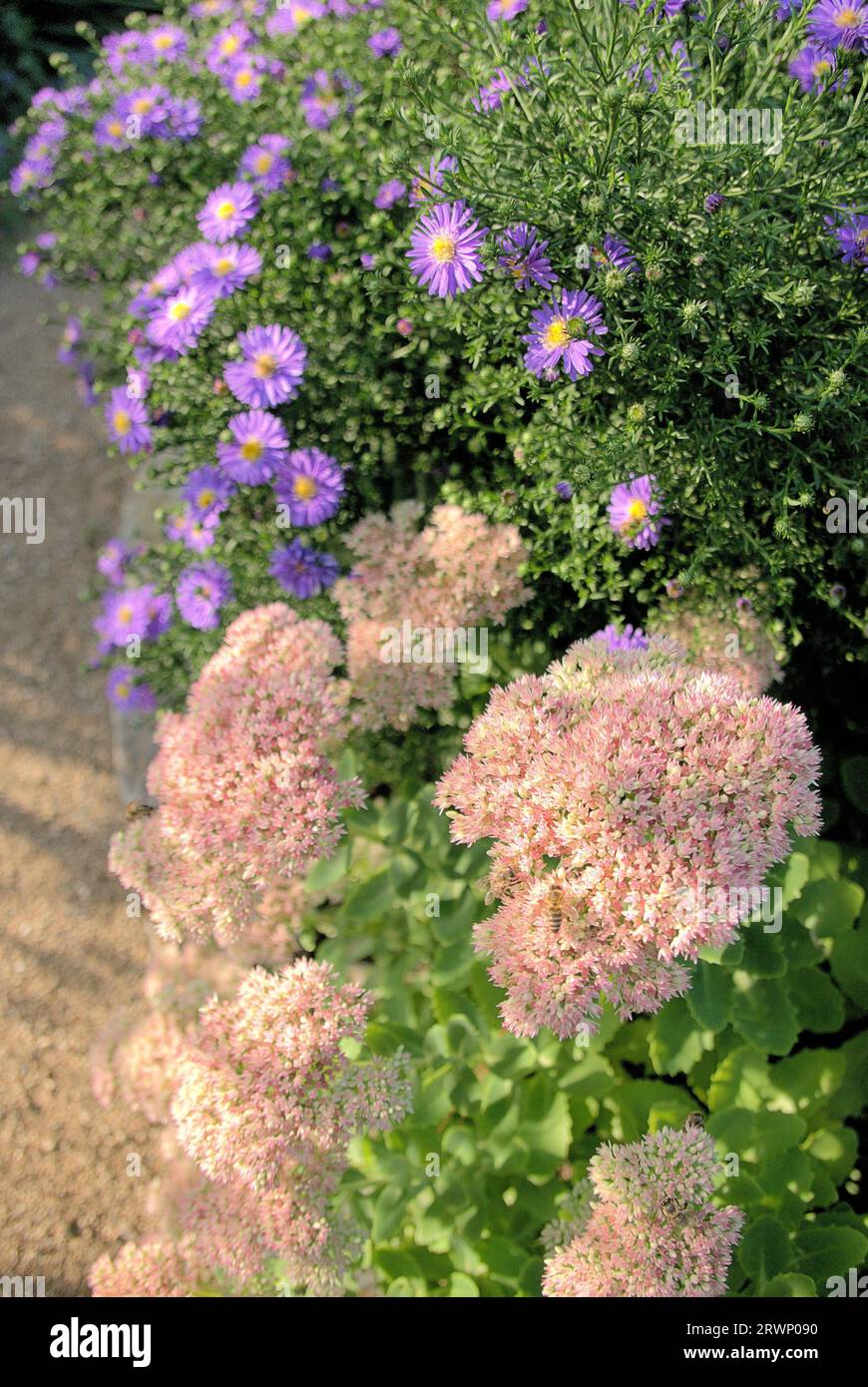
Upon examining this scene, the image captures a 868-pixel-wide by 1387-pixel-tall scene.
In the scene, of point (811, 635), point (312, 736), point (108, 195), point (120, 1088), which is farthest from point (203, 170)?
point (120, 1088)

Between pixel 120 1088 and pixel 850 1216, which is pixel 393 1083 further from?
pixel 850 1216

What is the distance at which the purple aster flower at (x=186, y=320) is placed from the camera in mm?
2422

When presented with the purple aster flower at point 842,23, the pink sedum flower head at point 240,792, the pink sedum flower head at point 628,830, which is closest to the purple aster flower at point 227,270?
the pink sedum flower head at point 240,792

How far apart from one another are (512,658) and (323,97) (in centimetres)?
148

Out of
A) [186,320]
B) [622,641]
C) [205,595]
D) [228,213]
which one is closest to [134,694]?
[205,595]

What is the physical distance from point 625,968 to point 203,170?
2470mm

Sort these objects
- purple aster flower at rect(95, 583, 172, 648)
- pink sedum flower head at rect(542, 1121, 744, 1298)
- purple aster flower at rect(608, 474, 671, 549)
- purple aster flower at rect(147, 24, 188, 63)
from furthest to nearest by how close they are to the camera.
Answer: purple aster flower at rect(147, 24, 188, 63) → purple aster flower at rect(95, 583, 172, 648) → purple aster flower at rect(608, 474, 671, 549) → pink sedum flower head at rect(542, 1121, 744, 1298)

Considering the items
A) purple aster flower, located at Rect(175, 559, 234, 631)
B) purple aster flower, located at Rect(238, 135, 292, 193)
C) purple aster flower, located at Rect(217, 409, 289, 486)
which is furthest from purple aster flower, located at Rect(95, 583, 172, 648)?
purple aster flower, located at Rect(238, 135, 292, 193)

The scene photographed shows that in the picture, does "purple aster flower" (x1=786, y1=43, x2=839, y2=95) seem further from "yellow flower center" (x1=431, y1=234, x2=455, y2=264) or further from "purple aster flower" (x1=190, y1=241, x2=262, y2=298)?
"purple aster flower" (x1=190, y1=241, x2=262, y2=298)

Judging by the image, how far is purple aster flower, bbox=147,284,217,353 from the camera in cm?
242

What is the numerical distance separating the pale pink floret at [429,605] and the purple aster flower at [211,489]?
506 millimetres

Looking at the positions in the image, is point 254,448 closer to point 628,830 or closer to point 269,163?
point 269,163

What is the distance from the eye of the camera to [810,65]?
2.09 meters

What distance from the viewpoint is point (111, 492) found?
4402 millimetres
